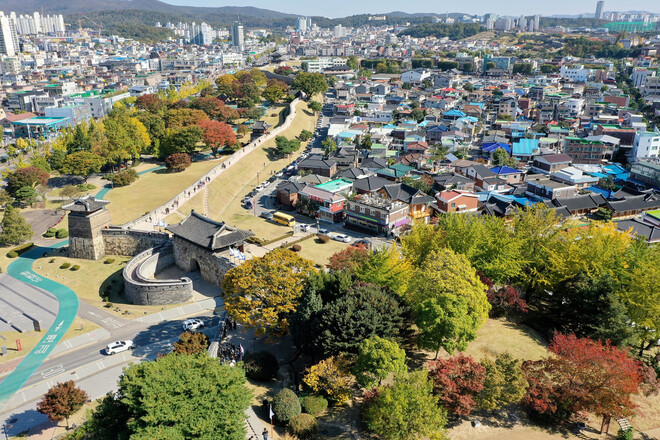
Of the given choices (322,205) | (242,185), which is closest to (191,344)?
(322,205)

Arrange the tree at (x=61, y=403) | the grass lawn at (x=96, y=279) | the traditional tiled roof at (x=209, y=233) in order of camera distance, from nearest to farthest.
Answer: the tree at (x=61, y=403) < the grass lawn at (x=96, y=279) < the traditional tiled roof at (x=209, y=233)

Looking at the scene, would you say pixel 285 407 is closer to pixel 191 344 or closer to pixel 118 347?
pixel 191 344

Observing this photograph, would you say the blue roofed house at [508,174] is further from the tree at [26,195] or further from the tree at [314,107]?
the tree at [26,195]

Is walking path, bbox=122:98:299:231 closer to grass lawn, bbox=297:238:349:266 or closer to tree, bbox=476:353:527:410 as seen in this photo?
Answer: grass lawn, bbox=297:238:349:266

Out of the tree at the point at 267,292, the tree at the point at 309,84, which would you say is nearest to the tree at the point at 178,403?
the tree at the point at 267,292

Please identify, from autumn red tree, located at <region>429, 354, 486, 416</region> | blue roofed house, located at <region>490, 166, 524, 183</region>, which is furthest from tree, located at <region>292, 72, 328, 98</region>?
autumn red tree, located at <region>429, 354, 486, 416</region>

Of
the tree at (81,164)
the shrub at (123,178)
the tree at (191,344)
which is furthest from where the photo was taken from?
the tree at (81,164)

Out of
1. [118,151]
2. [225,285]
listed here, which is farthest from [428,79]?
[225,285]
